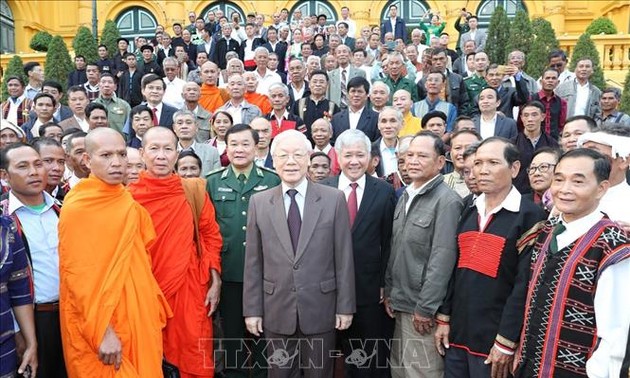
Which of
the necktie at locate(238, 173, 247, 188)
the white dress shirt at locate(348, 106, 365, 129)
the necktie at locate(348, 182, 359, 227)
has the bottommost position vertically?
the necktie at locate(348, 182, 359, 227)

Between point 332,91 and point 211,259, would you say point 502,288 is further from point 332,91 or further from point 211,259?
point 332,91

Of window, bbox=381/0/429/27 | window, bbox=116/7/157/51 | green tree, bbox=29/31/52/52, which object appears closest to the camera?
green tree, bbox=29/31/52/52


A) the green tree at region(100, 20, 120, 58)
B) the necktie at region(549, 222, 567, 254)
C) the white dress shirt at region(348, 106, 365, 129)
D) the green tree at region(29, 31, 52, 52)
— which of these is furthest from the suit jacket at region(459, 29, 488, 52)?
the green tree at region(29, 31, 52, 52)

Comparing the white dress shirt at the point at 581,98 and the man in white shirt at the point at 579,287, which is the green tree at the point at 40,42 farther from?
the man in white shirt at the point at 579,287

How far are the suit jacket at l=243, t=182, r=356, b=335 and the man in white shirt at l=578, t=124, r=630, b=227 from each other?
5.17 ft

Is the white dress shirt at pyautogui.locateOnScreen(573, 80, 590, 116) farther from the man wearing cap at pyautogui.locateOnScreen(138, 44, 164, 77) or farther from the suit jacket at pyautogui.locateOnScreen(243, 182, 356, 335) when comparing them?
the man wearing cap at pyautogui.locateOnScreen(138, 44, 164, 77)

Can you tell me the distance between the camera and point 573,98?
8422 millimetres

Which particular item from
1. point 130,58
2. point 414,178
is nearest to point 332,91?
point 130,58

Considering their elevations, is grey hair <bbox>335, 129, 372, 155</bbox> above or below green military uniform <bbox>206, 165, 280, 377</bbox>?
above

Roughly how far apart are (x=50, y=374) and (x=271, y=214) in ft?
5.76

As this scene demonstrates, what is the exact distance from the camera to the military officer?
422 centimetres

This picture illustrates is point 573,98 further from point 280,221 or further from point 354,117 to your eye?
point 280,221

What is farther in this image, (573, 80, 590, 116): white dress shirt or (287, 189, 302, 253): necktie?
(573, 80, 590, 116): white dress shirt

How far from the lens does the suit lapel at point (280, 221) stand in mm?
3648
